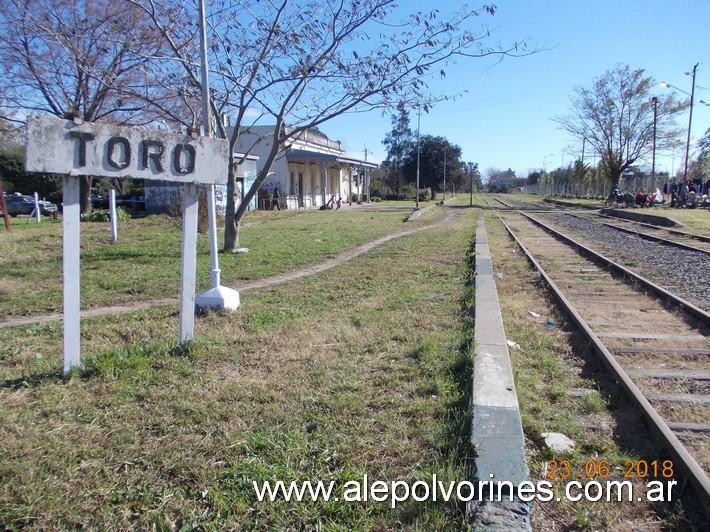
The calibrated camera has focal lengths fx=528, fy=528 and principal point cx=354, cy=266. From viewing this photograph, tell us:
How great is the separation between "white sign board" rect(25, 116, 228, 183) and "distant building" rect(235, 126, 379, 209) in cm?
2370

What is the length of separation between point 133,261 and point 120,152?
23.4 ft

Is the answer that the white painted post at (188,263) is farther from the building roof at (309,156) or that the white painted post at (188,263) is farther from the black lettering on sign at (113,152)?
the building roof at (309,156)

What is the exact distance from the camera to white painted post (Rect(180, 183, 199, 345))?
4.96 meters

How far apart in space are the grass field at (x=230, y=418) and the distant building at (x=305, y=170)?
23471mm

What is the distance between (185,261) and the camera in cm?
496

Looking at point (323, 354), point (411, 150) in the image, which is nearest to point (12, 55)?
point (323, 354)

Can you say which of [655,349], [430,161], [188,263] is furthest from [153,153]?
[430,161]

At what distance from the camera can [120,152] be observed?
422cm

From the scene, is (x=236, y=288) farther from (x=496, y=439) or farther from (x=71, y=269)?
(x=496, y=439)

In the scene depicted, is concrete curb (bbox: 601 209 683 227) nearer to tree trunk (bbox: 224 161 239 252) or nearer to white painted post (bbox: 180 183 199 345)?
tree trunk (bbox: 224 161 239 252)

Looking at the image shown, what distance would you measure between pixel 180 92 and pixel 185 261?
6663 millimetres

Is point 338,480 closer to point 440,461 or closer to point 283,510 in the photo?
point 283,510

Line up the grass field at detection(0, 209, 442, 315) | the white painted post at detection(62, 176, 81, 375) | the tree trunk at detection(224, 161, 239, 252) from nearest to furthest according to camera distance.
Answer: the white painted post at detection(62, 176, 81, 375)
the grass field at detection(0, 209, 442, 315)
the tree trunk at detection(224, 161, 239, 252)

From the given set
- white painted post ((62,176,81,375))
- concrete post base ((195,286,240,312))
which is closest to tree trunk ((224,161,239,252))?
concrete post base ((195,286,240,312))
